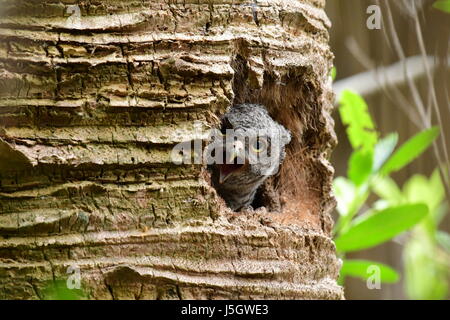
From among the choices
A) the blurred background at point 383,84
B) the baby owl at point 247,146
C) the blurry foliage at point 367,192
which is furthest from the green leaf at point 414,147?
the blurred background at point 383,84

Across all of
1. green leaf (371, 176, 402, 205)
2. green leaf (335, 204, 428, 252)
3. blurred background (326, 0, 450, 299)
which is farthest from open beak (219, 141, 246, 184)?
green leaf (371, 176, 402, 205)

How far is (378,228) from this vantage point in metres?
2.86

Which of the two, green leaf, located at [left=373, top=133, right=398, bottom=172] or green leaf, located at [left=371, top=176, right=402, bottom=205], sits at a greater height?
green leaf, located at [left=371, top=176, right=402, bottom=205]

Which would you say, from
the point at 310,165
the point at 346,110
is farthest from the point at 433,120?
the point at 310,165

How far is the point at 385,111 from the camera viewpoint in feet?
17.0

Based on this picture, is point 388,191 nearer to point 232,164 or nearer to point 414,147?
point 414,147

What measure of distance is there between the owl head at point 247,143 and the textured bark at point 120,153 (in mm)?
573

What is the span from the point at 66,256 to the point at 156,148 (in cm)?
36

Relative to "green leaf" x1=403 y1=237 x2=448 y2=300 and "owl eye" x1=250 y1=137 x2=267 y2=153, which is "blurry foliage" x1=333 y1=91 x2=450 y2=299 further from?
"green leaf" x1=403 y1=237 x2=448 y2=300

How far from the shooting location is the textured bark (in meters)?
1.80

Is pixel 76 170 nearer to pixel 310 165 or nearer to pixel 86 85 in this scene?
pixel 86 85

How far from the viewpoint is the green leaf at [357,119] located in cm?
304

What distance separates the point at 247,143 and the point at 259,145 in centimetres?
7

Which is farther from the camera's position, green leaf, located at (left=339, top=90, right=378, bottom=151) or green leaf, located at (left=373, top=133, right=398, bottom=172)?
green leaf, located at (left=373, top=133, right=398, bottom=172)
